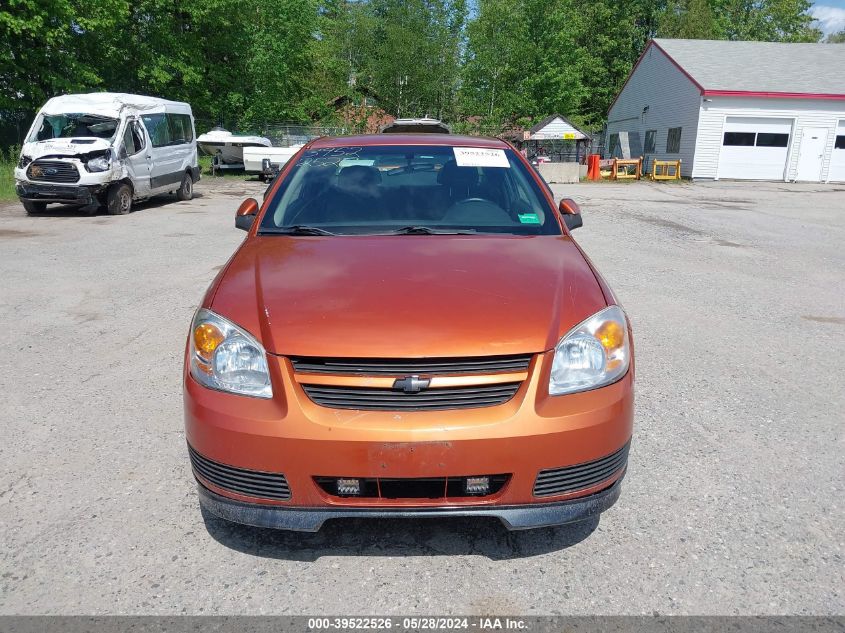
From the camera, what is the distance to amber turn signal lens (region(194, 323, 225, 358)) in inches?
95.5

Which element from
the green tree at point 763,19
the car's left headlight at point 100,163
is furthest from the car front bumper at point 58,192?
the green tree at point 763,19

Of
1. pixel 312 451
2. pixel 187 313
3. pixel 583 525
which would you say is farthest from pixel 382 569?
pixel 187 313

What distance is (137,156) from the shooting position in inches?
571

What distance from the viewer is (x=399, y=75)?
50.5 metres

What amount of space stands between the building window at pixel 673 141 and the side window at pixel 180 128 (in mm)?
22994

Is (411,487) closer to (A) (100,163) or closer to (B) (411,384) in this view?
(B) (411,384)

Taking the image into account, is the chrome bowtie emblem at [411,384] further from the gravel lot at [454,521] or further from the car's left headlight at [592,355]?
the gravel lot at [454,521]

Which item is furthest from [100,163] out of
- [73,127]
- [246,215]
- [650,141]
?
[650,141]

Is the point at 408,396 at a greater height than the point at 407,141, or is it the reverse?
the point at 407,141

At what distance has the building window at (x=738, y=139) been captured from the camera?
28422 millimetres

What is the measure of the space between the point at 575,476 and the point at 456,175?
2058mm

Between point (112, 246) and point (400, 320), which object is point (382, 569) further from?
point (112, 246)

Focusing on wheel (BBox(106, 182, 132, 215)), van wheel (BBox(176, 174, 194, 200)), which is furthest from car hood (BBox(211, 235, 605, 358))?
van wheel (BBox(176, 174, 194, 200))

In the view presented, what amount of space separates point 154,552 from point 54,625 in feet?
1.44
